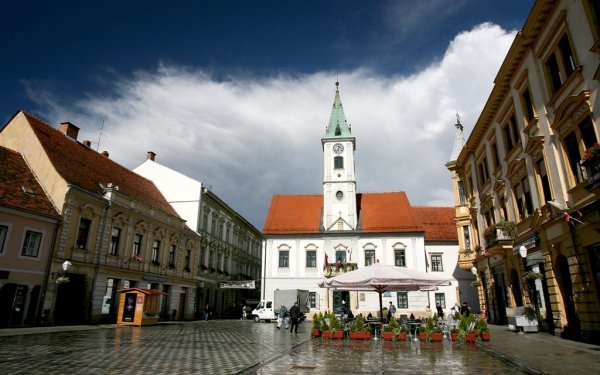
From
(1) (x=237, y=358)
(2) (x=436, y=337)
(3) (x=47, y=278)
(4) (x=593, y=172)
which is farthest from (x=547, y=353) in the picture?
(3) (x=47, y=278)

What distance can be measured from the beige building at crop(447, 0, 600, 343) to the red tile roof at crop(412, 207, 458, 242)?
14.3 m

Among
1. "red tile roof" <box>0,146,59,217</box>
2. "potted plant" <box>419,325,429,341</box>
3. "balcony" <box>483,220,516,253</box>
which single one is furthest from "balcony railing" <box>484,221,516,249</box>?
"red tile roof" <box>0,146,59,217</box>

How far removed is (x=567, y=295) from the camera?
16.2 m

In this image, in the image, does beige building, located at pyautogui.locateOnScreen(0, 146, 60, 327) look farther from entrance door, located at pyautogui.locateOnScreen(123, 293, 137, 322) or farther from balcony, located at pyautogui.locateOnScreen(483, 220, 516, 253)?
balcony, located at pyautogui.locateOnScreen(483, 220, 516, 253)

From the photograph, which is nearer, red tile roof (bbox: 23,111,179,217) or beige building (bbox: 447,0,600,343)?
beige building (bbox: 447,0,600,343)

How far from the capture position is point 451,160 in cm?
3400

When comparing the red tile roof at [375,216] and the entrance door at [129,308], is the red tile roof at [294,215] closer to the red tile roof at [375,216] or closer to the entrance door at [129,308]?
the red tile roof at [375,216]

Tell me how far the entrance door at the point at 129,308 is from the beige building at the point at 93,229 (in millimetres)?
2179

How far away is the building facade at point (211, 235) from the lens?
1528 inches

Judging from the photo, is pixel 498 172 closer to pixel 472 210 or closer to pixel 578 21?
pixel 472 210

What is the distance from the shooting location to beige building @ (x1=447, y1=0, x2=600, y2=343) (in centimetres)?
1355

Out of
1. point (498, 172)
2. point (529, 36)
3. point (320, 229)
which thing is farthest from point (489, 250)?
point (320, 229)

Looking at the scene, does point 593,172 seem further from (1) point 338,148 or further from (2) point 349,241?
(1) point 338,148

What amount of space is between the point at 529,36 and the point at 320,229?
2822 cm
